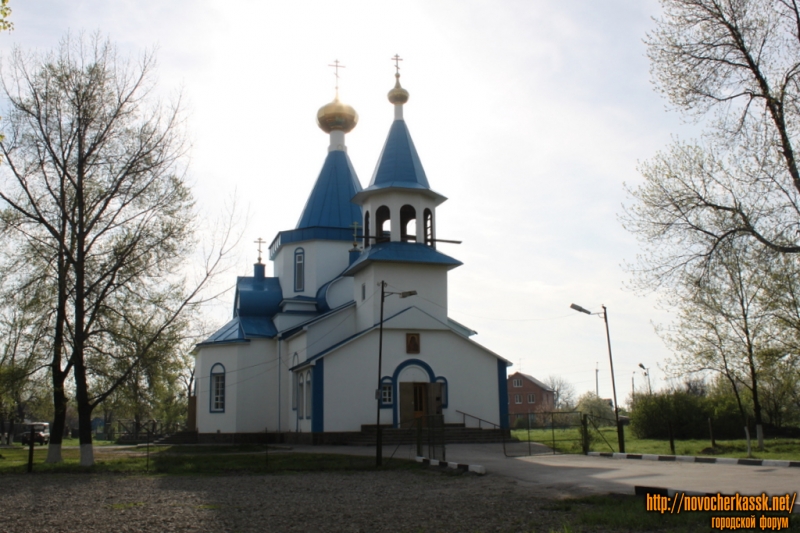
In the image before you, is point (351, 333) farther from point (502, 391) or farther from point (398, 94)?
point (398, 94)

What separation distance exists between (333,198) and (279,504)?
26686mm

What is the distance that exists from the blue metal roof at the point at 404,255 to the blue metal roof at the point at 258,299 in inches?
282

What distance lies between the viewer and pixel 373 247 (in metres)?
29.6

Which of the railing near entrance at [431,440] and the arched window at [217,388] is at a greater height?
the arched window at [217,388]

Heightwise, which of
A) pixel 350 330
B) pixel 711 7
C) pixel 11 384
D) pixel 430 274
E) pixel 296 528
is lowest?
pixel 296 528

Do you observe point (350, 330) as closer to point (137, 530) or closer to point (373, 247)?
point (373, 247)

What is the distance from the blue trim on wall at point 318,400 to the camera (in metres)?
26.1

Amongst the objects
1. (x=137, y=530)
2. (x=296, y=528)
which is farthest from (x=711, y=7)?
(x=137, y=530)

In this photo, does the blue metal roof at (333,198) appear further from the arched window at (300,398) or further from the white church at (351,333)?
the arched window at (300,398)

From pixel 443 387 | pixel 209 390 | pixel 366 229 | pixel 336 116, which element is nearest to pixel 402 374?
pixel 443 387

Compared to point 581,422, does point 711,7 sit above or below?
above

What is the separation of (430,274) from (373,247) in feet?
8.69

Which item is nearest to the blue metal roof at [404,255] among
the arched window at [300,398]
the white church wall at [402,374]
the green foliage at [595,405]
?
the white church wall at [402,374]

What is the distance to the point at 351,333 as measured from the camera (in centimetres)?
3072
